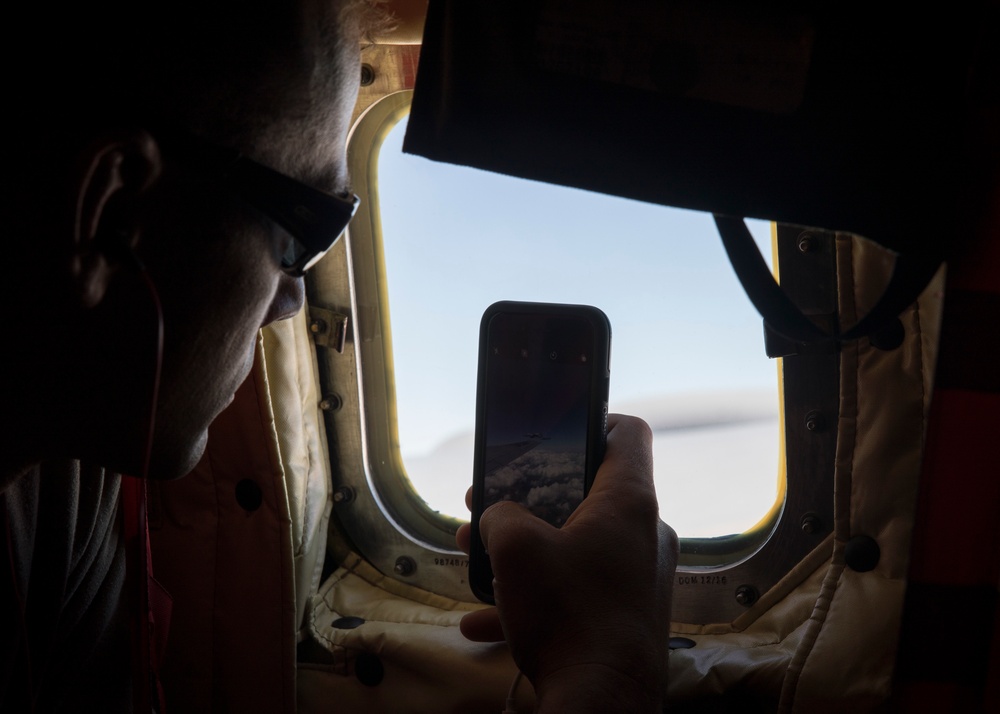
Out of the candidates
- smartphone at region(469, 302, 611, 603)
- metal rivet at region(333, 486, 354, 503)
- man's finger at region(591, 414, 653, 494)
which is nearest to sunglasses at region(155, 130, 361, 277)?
smartphone at region(469, 302, 611, 603)

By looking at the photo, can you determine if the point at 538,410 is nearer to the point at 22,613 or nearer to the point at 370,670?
the point at 370,670

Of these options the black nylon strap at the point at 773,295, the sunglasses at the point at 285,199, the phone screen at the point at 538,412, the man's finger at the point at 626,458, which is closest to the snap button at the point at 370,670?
the phone screen at the point at 538,412

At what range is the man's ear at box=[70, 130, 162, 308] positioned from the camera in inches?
25.7

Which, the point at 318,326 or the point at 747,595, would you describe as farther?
the point at 318,326

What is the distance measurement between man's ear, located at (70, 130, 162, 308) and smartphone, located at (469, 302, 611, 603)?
21.5 inches

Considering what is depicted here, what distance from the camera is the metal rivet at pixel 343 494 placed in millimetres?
1493

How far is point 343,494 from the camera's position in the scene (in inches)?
58.8

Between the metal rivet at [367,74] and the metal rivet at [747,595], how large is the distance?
114 cm

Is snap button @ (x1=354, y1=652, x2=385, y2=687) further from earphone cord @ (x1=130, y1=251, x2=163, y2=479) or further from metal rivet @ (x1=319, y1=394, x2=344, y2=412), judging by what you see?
earphone cord @ (x1=130, y1=251, x2=163, y2=479)

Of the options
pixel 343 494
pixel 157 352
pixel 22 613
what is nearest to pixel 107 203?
pixel 157 352

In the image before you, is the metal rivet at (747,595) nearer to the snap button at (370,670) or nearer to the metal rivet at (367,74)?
the snap button at (370,670)

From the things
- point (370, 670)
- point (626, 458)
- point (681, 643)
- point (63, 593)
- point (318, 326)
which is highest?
point (318, 326)

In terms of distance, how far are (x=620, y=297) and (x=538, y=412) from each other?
320mm

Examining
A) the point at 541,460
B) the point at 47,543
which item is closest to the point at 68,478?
the point at 47,543
